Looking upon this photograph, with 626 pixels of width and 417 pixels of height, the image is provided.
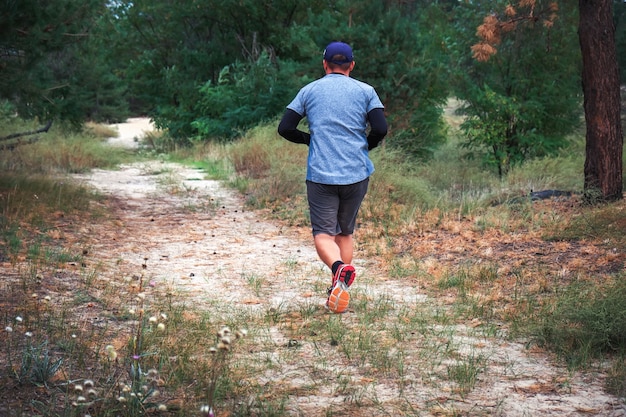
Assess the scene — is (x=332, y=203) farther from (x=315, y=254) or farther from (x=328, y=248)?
(x=315, y=254)

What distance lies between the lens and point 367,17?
16828 millimetres

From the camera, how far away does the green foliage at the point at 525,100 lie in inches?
679

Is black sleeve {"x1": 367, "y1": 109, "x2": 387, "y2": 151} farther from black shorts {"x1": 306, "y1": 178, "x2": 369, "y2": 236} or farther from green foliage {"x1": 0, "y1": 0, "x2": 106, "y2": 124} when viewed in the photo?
green foliage {"x1": 0, "y1": 0, "x2": 106, "y2": 124}

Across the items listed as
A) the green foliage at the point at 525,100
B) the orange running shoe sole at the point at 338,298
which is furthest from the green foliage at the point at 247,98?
the orange running shoe sole at the point at 338,298

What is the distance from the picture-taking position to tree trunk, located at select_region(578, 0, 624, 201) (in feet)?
32.1

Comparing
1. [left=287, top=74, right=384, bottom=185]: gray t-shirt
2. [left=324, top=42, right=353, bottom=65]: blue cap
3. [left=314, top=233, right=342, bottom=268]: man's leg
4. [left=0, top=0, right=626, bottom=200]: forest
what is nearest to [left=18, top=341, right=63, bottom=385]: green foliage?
[left=314, top=233, right=342, bottom=268]: man's leg

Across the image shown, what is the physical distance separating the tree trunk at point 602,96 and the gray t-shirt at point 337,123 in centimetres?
563

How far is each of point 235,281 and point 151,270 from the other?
930 mm

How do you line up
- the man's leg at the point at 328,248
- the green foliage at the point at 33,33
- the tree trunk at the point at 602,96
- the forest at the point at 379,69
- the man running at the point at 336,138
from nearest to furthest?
the man running at the point at 336,138 → the man's leg at the point at 328,248 → the green foliage at the point at 33,33 → the tree trunk at the point at 602,96 → the forest at the point at 379,69

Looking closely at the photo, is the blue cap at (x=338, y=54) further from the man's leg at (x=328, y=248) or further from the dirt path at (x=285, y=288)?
the dirt path at (x=285, y=288)

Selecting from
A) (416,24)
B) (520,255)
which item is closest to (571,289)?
(520,255)

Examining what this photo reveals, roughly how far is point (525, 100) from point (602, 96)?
829cm

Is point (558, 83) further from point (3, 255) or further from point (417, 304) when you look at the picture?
point (3, 255)

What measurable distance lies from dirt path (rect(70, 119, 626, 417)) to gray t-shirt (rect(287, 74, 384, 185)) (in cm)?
112
